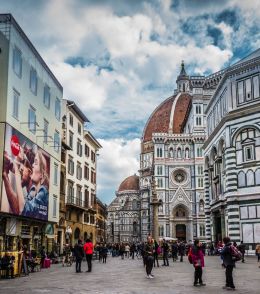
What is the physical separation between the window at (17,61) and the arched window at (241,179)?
19.8 meters

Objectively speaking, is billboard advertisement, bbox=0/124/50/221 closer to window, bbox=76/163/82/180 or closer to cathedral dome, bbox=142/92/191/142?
window, bbox=76/163/82/180

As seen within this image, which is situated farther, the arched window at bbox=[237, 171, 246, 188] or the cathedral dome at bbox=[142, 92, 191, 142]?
the cathedral dome at bbox=[142, 92, 191, 142]

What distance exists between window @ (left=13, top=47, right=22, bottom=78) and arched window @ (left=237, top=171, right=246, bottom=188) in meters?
19.8

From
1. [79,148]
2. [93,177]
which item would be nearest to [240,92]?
[79,148]

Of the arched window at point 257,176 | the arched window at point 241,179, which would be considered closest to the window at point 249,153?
the arched window at point 257,176

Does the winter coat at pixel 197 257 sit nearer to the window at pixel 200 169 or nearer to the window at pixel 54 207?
the window at pixel 54 207

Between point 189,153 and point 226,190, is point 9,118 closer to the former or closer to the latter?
point 226,190

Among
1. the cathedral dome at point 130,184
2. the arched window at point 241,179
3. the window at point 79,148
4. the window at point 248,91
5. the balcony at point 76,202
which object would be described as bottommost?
the balcony at point 76,202

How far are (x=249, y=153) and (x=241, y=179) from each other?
2280 mm

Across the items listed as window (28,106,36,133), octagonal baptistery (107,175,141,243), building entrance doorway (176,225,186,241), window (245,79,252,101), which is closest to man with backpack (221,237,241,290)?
window (28,106,36,133)

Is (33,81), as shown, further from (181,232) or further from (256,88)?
(181,232)

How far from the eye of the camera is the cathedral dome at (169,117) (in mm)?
121125

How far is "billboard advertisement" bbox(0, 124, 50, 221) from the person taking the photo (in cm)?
2653

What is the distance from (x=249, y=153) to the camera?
37500mm
